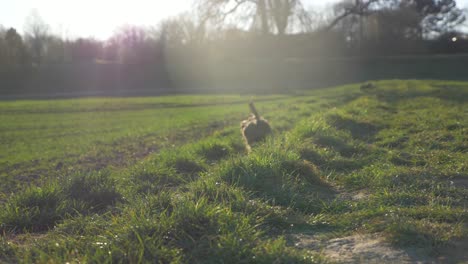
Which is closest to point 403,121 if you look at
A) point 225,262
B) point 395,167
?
point 395,167

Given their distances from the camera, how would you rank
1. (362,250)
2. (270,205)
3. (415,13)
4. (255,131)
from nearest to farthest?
(362,250) < (270,205) < (255,131) < (415,13)

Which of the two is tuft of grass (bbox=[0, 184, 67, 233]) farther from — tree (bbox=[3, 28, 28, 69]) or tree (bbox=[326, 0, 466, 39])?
tree (bbox=[326, 0, 466, 39])

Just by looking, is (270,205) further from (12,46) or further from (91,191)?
(12,46)

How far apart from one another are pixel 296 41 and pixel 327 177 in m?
50.2

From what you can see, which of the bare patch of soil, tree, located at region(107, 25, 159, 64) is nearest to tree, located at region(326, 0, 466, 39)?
tree, located at region(107, 25, 159, 64)

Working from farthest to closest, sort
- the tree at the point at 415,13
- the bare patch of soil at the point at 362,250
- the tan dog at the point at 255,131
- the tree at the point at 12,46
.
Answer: the tree at the point at 415,13 < the tree at the point at 12,46 < the tan dog at the point at 255,131 < the bare patch of soil at the point at 362,250

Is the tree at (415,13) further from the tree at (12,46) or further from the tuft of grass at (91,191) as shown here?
the tuft of grass at (91,191)

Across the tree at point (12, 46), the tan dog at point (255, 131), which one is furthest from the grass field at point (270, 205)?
the tree at point (12, 46)

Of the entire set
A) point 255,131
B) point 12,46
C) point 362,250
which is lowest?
point 362,250

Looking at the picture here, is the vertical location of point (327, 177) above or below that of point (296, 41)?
below

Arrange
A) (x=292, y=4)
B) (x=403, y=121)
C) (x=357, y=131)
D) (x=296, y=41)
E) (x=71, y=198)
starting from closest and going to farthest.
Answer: (x=71, y=198), (x=357, y=131), (x=403, y=121), (x=292, y=4), (x=296, y=41)

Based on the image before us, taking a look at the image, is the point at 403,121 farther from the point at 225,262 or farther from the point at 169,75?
the point at 169,75

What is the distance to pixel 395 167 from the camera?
247 inches

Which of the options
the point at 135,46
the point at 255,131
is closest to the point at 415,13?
the point at 135,46
